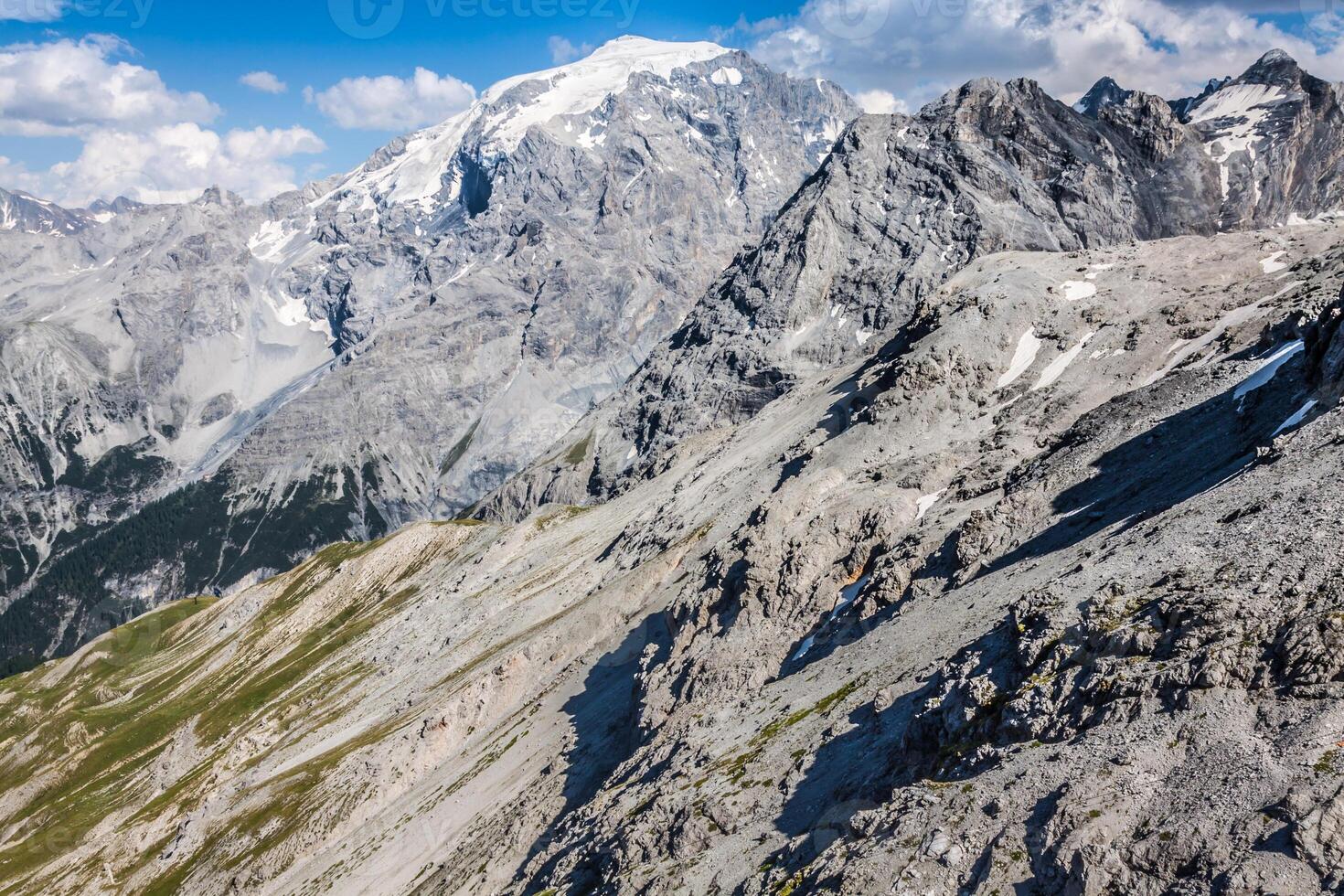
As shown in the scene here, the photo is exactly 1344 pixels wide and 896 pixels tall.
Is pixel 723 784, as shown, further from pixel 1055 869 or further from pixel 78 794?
pixel 78 794

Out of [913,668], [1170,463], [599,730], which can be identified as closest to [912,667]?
[913,668]

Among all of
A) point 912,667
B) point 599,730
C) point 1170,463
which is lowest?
point 599,730

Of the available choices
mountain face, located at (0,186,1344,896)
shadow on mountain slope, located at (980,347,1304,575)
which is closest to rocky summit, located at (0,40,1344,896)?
mountain face, located at (0,186,1344,896)

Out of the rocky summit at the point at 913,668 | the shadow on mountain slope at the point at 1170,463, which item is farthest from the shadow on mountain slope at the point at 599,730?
the shadow on mountain slope at the point at 1170,463

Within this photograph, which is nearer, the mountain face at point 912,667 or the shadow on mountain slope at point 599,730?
the mountain face at point 912,667

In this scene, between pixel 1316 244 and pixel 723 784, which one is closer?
pixel 723 784

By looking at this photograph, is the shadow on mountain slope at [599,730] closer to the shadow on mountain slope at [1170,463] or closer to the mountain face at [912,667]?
the mountain face at [912,667]

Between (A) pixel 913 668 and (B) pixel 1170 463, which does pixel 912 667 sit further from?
(B) pixel 1170 463

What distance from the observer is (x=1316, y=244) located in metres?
98.1

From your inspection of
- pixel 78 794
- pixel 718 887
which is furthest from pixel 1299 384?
pixel 78 794

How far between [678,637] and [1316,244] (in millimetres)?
80246

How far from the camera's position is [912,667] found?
144ft

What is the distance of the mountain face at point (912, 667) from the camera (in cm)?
2692

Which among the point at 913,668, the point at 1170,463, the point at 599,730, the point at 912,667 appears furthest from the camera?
the point at 599,730
